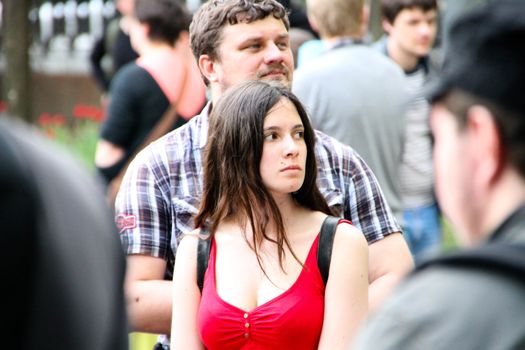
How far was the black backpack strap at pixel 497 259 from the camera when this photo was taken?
68.9 inches

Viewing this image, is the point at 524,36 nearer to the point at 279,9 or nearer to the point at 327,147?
the point at 327,147

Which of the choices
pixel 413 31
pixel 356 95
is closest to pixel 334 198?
pixel 356 95

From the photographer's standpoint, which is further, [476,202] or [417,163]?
[417,163]

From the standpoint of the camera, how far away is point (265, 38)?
4.17 meters

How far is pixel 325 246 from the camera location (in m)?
3.53

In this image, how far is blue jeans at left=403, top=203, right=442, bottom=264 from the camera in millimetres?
7137

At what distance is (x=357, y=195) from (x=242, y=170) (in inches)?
18.0

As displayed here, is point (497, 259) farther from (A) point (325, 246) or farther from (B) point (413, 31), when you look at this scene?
(B) point (413, 31)

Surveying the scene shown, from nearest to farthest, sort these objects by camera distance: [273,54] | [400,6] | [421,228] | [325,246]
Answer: [325,246] < [273,54] < [421,228] < [400,6]

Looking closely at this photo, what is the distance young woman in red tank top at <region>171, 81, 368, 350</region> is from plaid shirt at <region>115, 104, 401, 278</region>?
0.18 meters

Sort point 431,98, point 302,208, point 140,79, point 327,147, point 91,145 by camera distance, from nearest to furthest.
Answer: point 431,98, point 302,208, point 327,147, point 140,79, point 91,145

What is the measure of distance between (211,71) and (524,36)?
8.04 feet

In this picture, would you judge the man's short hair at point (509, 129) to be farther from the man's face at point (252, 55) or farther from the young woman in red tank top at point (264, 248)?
the man's face at point (252, 55)

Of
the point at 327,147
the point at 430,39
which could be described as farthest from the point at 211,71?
the point at 430,39
